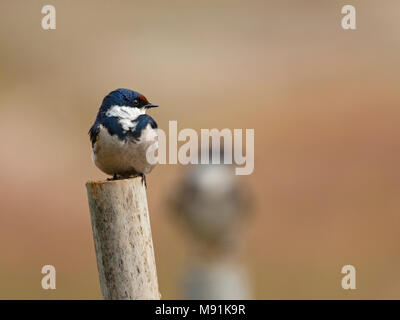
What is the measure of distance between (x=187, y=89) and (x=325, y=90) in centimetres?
354

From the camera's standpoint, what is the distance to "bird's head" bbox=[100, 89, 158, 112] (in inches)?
224

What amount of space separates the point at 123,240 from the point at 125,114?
152 cm

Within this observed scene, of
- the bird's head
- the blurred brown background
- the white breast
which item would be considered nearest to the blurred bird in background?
the white breast

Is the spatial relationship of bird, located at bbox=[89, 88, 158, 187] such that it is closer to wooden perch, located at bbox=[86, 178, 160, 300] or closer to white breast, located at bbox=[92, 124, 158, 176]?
white breast, located at bbox=[92, 124, 158, 176]

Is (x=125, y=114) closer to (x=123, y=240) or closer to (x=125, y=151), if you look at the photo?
(x=125, y=151)

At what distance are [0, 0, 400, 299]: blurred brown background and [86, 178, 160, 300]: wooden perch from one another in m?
2.71

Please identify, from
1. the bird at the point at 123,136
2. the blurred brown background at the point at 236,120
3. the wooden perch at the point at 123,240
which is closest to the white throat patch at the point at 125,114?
the bird at the point at 123,136

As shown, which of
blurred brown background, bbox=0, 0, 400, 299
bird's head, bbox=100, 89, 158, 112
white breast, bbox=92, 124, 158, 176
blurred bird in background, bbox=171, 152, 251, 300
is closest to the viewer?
blurred bird in background, bbox=171, 152, 251, 300

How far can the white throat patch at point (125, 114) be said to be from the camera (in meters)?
5.57

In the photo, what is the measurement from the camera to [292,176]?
1591 centimetres

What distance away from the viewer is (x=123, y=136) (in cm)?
554

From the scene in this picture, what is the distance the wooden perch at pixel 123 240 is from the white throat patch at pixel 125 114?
1.13 m

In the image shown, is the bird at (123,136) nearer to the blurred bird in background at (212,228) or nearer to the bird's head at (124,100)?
the bird's head at (124,100)

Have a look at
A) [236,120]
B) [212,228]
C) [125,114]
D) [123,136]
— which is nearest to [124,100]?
[125,114]
